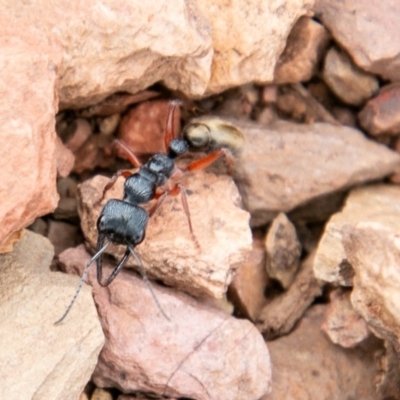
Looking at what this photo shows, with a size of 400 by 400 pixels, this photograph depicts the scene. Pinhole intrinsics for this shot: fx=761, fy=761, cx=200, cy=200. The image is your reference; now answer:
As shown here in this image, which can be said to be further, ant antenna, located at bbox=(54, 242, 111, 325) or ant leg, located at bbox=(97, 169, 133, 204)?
ant leg, located at bbox=(97, 169, 133, 204)

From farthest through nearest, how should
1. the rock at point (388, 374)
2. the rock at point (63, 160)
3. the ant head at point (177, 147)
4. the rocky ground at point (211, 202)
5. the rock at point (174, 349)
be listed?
the ant head at point (177, 147) → the rock at point (63, 160) → the rock at point (388, 374) → the rock at point (174, 349) → the rocky ground at point (211, 202)

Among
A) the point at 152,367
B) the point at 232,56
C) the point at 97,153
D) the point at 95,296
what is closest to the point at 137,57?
the point at 232,56

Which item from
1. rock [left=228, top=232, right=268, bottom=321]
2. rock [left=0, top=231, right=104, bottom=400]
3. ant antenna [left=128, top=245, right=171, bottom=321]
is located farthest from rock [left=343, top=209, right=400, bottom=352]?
rock [left=0, top=231, right=104, bottom=400]

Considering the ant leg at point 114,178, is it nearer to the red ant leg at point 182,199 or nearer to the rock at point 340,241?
the red ant leg at point 182,199

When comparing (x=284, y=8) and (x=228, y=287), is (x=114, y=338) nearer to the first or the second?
(x=228, y=287)

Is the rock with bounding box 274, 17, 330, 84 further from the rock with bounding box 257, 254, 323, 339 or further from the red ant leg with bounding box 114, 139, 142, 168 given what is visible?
the rock with bounding box 257, 254, 323, 339

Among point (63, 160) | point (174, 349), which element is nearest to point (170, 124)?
point (63, 160)

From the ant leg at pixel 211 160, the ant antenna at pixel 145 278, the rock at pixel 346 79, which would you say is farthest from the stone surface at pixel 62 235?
the rock at pixel 346 79
